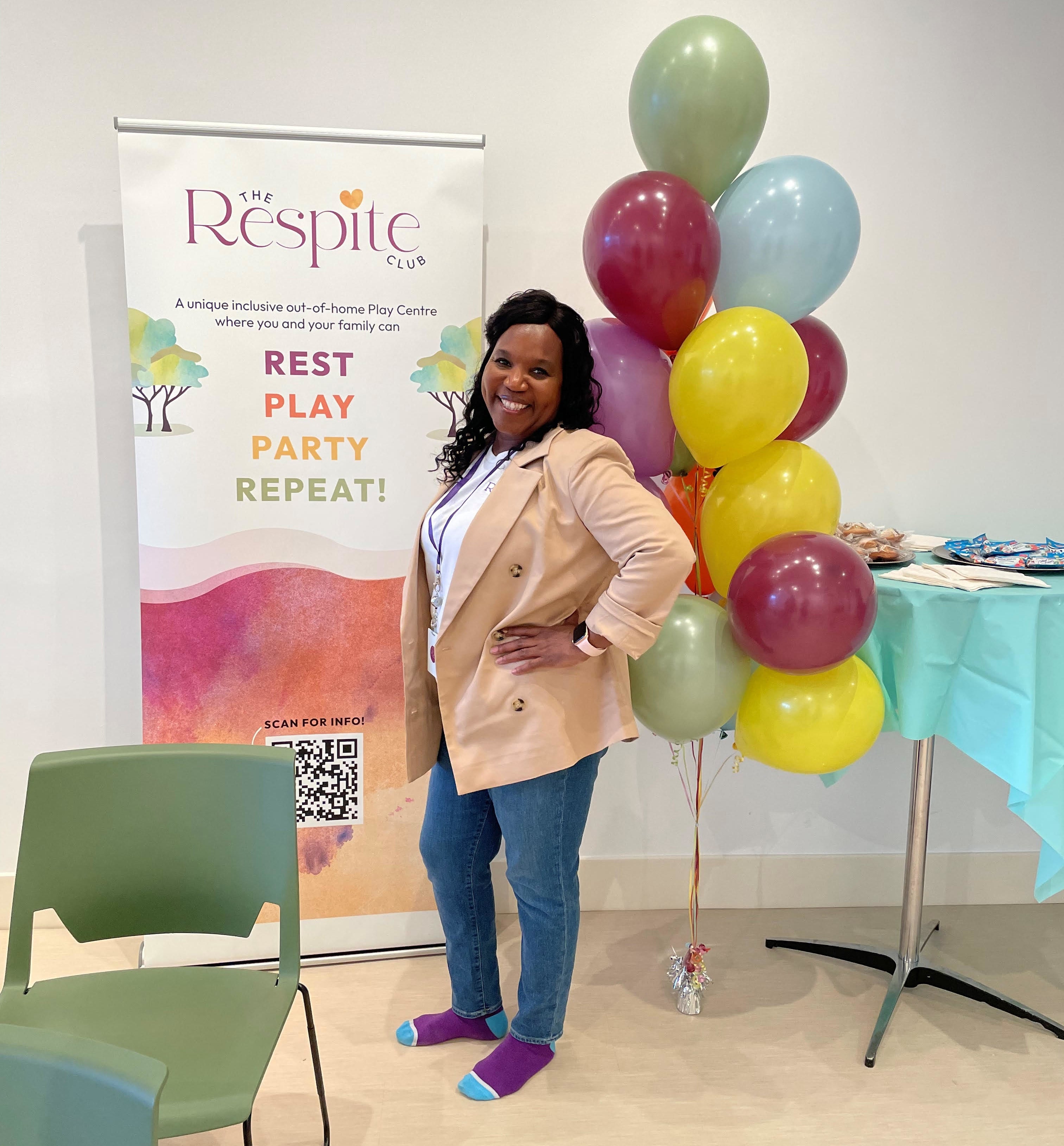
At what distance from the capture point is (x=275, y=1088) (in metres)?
1.81

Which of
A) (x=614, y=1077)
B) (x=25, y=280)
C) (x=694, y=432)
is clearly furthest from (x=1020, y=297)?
(x=25, y=280)

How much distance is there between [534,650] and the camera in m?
1.57

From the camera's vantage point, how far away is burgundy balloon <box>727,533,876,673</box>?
1.59m

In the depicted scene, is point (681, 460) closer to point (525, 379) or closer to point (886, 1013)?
point (525, 379)

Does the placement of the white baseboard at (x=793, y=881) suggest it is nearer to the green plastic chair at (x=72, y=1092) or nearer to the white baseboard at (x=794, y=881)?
the white baseboard at (x=794, y=881)

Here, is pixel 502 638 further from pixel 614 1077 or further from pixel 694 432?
pixel 614 1077

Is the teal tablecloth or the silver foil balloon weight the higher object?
the teal tablecloth

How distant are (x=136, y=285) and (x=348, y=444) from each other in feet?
1.96

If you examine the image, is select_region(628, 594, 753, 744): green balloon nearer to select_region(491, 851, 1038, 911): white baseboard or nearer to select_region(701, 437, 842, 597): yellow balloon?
select_region(701, 437, 842, 597): yellow balloon

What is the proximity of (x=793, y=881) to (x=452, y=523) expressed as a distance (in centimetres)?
166

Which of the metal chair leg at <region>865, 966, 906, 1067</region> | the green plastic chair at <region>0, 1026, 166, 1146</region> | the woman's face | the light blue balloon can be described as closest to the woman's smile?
the woman's face

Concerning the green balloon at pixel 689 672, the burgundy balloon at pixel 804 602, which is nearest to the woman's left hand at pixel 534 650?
the green balloon at pixel 689 672

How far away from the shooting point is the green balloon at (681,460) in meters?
1.86

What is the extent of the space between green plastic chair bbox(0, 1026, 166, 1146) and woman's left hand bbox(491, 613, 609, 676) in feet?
2.99
